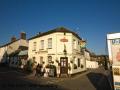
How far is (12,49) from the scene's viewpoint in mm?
45656

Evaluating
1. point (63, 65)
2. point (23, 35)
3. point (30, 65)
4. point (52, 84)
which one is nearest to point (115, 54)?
point (52, 84)

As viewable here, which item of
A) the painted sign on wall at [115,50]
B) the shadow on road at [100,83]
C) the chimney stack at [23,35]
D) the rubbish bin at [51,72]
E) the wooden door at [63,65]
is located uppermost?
the chimney stack at [23,35]

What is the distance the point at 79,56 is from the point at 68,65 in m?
4.79

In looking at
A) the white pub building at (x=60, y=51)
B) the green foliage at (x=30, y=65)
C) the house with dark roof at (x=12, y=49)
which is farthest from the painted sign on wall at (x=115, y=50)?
the house with dark roof at (x=12, y=49)

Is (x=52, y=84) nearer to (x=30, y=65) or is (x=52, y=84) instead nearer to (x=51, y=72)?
(x=51, y=72)

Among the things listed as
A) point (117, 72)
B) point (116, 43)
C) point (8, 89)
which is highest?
point (116, 43)

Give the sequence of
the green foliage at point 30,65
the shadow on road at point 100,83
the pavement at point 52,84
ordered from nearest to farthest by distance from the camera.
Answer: the pavement at point 52,84
the shadow on road at point 100,83
the green foliage at point 30,65

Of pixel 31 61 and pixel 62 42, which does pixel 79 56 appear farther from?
pixel 31 61

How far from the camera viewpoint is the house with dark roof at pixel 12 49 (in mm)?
42963

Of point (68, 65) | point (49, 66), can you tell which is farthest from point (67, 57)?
point (49, 66)

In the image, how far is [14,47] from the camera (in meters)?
46.0

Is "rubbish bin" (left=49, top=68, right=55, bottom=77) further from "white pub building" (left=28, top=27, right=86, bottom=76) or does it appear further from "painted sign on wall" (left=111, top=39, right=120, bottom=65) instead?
"painted sign on wall" (left=111, top=39, right=120, bottom=65)

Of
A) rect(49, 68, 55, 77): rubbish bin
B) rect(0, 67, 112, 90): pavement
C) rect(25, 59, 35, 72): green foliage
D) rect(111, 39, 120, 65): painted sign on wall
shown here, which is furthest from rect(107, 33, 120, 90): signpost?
rect(25, 59, 35, 72): green foliage

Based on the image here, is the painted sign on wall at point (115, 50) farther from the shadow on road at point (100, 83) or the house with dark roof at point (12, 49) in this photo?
the house with dark roof at point (12, 49)
